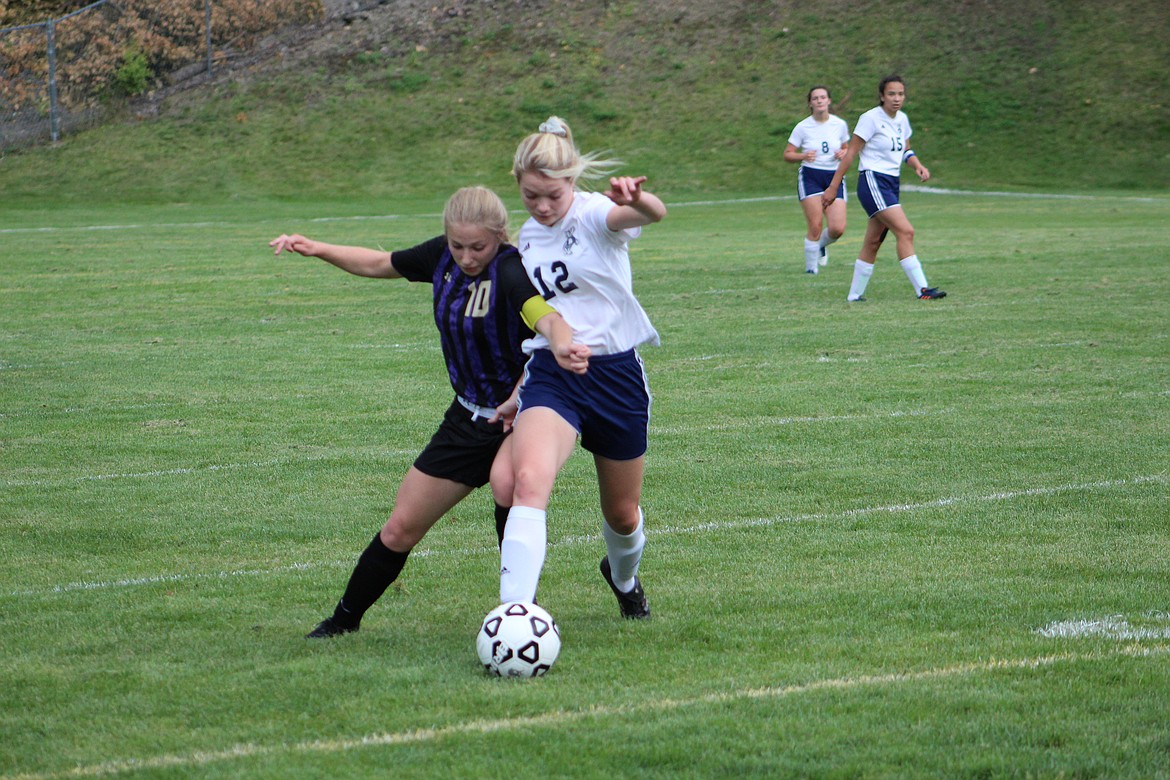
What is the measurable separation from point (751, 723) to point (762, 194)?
1288 inches

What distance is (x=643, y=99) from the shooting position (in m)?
41.3

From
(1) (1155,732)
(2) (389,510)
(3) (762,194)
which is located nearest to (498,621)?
(1) (1155,732)

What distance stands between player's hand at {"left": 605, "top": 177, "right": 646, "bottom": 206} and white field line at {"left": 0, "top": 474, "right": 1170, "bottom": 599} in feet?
6.55

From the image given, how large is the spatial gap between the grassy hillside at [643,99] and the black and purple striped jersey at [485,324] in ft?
103

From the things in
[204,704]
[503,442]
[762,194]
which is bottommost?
[762,194]

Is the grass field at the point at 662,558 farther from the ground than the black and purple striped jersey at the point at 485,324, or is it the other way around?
the black and purple striped jersey at the point at 485,324

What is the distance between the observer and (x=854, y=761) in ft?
12.0

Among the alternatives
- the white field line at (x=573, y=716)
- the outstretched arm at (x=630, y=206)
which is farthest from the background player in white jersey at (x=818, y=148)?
the white field line at (x=573, y=716)

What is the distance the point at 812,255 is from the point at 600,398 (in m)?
13.2

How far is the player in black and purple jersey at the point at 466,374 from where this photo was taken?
4.85m

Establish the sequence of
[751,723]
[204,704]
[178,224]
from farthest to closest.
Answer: [178,224] → [204,704] → [751,723]

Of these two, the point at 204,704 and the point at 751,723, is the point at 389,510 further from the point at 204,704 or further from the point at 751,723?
the point at 751,723

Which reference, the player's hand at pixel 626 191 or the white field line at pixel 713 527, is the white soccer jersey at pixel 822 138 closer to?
the white field line at pixel 713 527

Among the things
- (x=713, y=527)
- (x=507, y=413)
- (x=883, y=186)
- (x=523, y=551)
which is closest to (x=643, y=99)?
(x=883, y=186)
